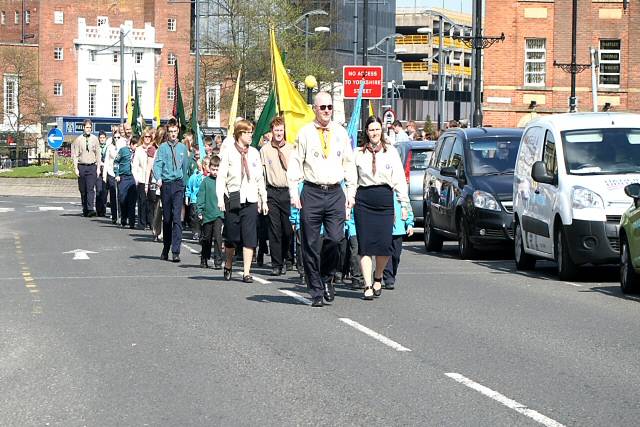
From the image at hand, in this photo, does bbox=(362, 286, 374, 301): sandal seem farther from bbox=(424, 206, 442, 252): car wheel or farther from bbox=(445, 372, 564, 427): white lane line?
bbox=(424, 206, 442, 252): car wheel

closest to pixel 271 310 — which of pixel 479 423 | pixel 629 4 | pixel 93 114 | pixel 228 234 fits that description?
pixel 228 234

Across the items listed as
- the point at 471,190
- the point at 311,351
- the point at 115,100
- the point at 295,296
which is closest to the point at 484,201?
the point at 471,190

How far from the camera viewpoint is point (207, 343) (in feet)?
38.2

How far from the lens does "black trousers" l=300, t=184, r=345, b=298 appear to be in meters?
14.6

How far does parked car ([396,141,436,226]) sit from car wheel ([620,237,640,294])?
1120 cm

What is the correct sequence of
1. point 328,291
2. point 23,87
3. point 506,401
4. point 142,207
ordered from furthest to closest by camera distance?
point 23,87 → point 142,207 → point 328,291 → point 506,401

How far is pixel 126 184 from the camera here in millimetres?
31250

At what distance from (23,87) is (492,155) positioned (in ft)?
306

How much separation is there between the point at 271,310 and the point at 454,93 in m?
128

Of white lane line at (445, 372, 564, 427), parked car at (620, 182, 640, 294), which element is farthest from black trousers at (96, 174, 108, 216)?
white lane line at (445, 372, 564, 427)

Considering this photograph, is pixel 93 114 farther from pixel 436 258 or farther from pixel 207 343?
pixel 207 343

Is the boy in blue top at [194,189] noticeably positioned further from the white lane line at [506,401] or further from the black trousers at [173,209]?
the white lane line at [506,401]

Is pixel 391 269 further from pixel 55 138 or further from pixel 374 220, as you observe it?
pixel 55 138

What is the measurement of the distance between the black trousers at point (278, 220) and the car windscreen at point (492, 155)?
15.5ft
